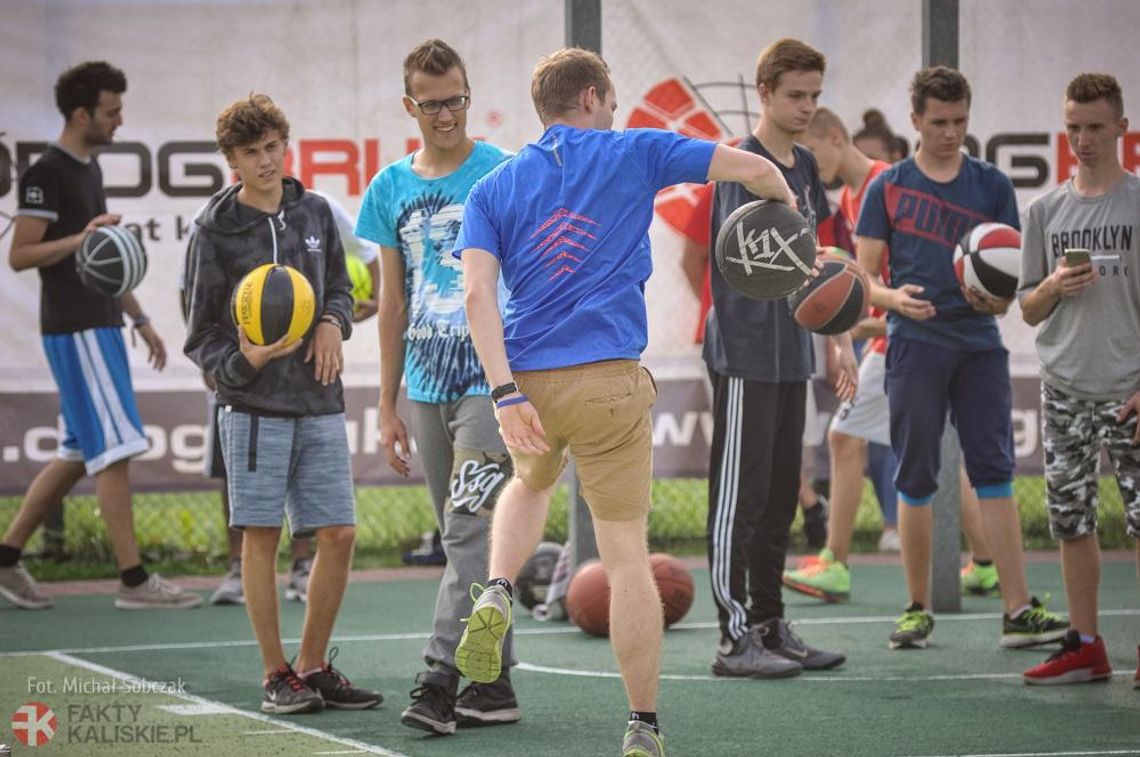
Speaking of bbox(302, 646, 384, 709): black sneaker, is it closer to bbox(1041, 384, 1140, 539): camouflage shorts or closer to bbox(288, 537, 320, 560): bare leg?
bbox(1041, 384, 1140, 539): camouflage shorts

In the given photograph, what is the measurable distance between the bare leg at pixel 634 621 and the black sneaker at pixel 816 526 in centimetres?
620

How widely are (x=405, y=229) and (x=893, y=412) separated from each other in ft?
8.42

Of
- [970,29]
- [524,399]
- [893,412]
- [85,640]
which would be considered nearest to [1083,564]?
[893,412]

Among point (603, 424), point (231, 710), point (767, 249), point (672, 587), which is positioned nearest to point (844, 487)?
point (672, 587)

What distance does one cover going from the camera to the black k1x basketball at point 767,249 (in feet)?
17.9

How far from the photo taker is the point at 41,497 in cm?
949

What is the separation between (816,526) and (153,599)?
13.8 ft

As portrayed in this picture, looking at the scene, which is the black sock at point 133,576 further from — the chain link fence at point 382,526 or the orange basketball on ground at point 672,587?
the orange basketball on ground at point 672,587

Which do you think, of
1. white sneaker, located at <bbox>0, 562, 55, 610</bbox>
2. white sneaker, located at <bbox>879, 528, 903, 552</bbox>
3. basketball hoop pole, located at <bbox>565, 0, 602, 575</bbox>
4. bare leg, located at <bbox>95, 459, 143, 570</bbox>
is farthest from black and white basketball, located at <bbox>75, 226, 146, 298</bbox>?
white sneaker, located at <bbox>879, 528, 903, 552</bbox>

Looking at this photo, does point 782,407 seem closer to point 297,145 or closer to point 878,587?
point 878,587

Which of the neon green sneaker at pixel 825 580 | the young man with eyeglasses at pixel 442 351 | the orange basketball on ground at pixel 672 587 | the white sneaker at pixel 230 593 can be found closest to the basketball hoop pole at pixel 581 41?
the orange basketball on ground at pixel 672 587

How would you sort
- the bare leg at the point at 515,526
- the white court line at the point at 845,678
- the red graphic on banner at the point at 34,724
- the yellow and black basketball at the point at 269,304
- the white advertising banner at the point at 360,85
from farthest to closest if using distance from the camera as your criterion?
1. the white advertising banner at the point at 360,85
2. the white court line at the point at 845,678
3. the yellow and black basketball at the point at 269,304
4. the red graphic on banner at the point at 34,724
5. the bare leg at the point at 515,526

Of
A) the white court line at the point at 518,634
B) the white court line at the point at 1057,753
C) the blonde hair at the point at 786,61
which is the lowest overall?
the white court line at the point at 1057,753

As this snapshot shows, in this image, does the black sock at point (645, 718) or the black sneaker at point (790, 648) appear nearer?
the black sock at point (645, 718)
